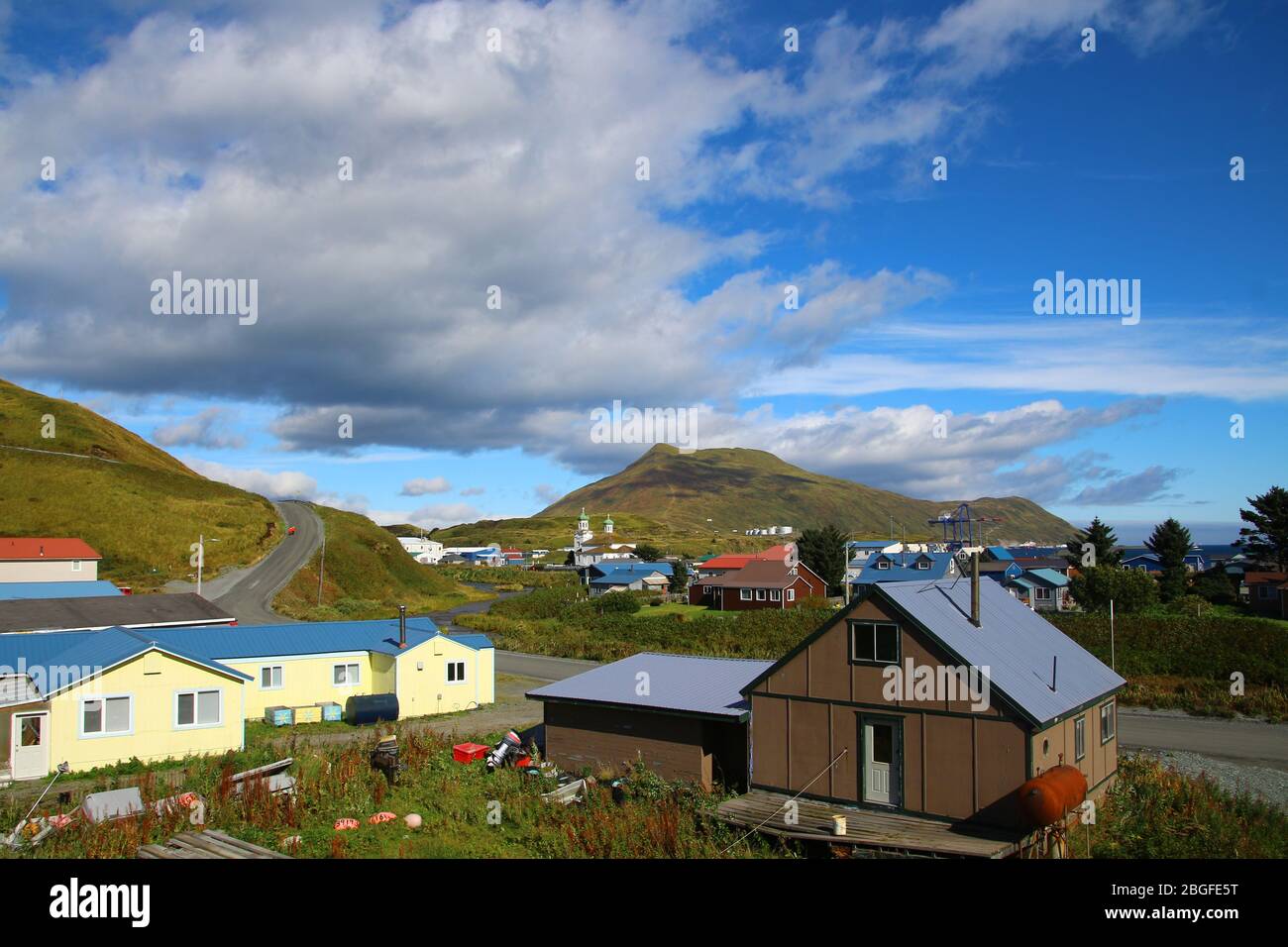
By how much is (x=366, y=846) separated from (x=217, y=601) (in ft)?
183

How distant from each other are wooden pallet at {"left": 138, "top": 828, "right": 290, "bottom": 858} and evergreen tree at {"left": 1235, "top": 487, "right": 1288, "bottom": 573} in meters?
82.8

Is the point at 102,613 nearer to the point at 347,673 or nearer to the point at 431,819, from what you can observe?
the point at 347,673

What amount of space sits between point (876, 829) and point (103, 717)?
22.5m

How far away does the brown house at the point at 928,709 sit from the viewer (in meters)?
16.9

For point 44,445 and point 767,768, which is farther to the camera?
point 44,445

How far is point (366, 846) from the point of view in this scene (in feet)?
58.0

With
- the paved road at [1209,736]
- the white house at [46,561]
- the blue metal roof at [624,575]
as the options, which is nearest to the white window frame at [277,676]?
the white house at [46,561]

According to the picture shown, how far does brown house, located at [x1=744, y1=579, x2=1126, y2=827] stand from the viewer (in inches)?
664

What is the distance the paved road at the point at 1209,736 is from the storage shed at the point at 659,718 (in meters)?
15.1

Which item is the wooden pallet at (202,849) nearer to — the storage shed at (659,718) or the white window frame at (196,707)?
the storage shed at (659,718)

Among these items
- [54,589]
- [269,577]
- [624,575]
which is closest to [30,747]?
[54,589]
